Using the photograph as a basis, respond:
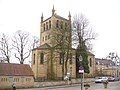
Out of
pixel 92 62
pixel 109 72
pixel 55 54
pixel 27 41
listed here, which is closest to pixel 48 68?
pixel 55 54

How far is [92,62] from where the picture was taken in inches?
2901

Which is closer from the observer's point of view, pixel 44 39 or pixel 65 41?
pixel 65 41

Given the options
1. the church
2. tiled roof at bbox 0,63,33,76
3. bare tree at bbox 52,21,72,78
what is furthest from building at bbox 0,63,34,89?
bare tree at bbox 52,21,72,78

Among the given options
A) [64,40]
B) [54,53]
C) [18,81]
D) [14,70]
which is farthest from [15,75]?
[54,53]

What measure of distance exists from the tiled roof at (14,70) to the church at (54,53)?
6379mm

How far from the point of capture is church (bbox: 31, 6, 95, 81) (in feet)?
177

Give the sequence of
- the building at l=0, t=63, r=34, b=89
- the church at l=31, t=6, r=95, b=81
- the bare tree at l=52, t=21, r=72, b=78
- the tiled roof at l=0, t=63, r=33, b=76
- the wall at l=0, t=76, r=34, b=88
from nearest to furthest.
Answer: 1. the wall at l=0, t=76, r=34, b=88
2. the building at l=0, t=63, r=34, b=89
3. the tiled roof at l=0, t=63, r=33, b=76
4. the bare tree at l=52, t=21, r=72, b=78
5. the church at l=31, t=6, r=95, b=81

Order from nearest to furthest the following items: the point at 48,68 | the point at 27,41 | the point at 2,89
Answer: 1. the point at 2,89
2. the point at 48,68
3. the point at 27,41

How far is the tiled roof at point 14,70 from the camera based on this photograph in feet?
141

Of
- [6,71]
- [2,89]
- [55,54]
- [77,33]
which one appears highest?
[77,33]

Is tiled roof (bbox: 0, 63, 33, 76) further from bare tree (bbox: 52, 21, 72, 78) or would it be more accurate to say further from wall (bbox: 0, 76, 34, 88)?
bare tree (bbox: 52, 21, 72, 78)

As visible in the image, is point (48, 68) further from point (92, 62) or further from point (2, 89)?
point (2, 89)

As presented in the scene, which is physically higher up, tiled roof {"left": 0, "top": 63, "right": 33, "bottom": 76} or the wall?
tiled roof {"left": 0, "top": 63, "right": 33, "bottom": 76}

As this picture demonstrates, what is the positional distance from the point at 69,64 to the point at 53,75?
5.56 meters
